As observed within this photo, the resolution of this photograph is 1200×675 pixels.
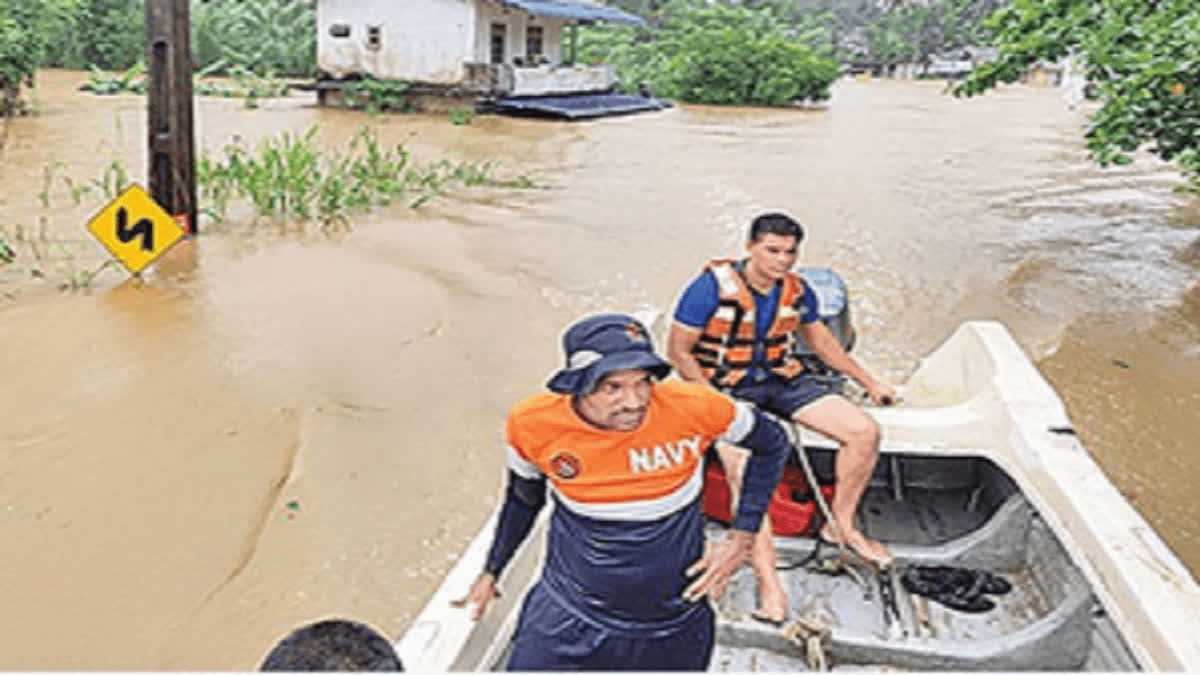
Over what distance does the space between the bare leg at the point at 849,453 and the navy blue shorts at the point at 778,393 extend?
3cm

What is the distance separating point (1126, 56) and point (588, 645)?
20.0ft

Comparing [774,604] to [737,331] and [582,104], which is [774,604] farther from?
[582,104]

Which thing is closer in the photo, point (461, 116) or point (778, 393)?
point (778, 393)

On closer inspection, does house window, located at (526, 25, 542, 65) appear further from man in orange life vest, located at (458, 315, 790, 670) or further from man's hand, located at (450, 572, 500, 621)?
man in orange life vest, located at (458, 315, 790, 670)

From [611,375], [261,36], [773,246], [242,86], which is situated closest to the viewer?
[611,375]


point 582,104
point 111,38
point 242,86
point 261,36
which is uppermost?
point 261,36

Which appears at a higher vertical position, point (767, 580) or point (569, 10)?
point (569, 10)

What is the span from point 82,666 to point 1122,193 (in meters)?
14.8

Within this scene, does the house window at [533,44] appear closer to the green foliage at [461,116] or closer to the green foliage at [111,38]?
the green foliage at [461,116]

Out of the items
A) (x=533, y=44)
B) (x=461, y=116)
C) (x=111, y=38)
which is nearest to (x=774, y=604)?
(x=461, y=116)

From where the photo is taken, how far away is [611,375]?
2.10 metres

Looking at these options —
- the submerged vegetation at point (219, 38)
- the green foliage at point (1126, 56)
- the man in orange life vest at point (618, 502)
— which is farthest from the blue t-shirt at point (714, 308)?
the submerged vegetation at point (219, 38)

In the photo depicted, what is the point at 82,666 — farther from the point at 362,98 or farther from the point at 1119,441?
the point at 362,98

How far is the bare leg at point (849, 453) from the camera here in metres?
3.43
